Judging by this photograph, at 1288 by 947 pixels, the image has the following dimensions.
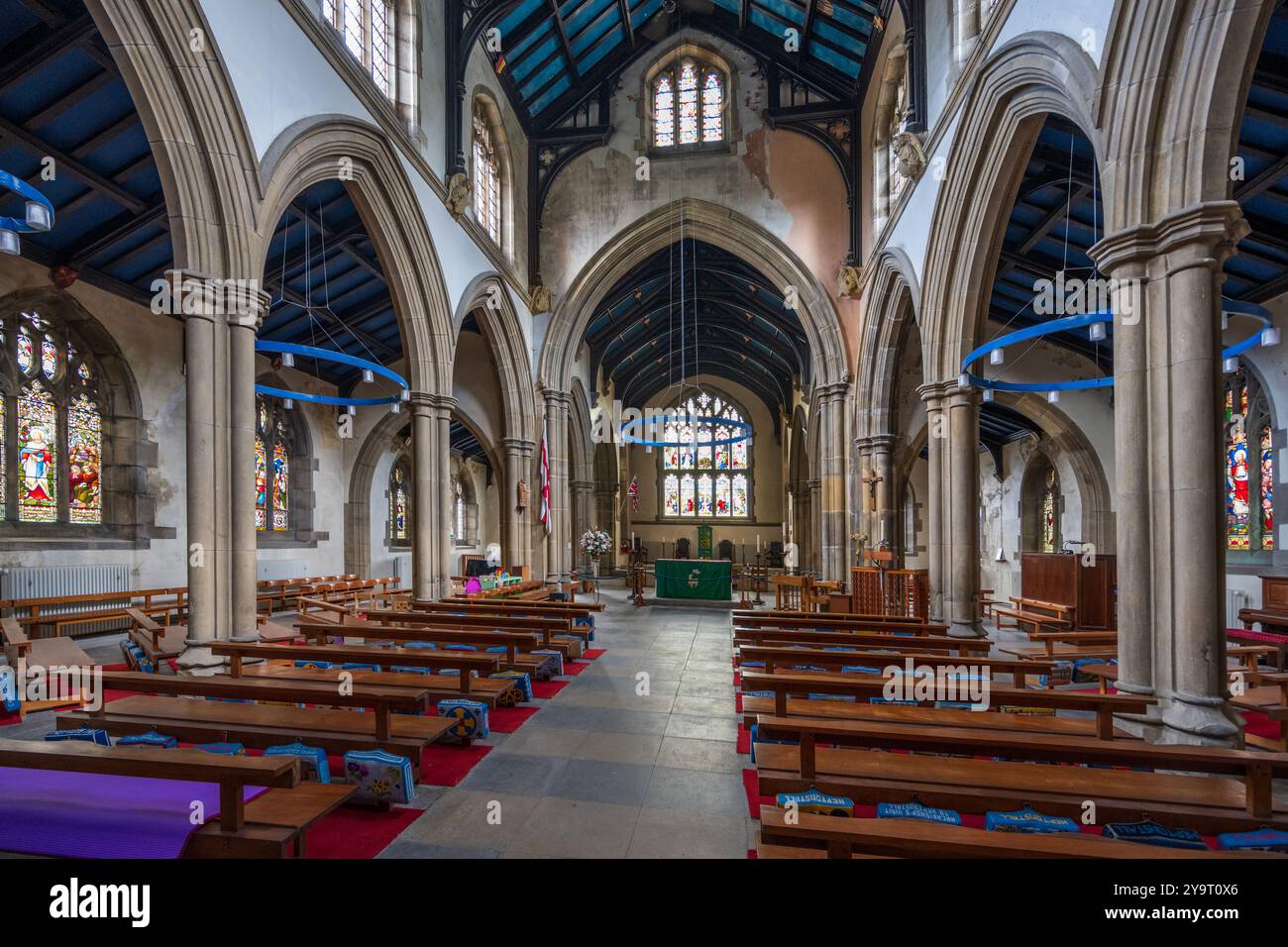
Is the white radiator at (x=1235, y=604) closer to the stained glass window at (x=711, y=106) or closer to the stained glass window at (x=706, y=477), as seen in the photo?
the stained glass window at (x=711, y=106)

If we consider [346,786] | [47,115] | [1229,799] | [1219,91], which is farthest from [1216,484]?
[47,115]

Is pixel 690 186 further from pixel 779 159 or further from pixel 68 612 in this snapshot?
pixel 68 612

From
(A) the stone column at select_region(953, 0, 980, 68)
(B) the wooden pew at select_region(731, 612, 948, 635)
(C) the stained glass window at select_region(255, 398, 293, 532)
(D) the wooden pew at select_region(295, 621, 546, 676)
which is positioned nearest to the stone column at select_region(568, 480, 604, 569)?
(C) the stained glass window at select_region(255, 398, 293, 532)

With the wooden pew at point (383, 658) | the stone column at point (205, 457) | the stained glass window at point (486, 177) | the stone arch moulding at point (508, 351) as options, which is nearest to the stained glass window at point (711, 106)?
the stained glass window at point (486, 177)

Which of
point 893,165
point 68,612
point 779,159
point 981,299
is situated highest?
point 779,159

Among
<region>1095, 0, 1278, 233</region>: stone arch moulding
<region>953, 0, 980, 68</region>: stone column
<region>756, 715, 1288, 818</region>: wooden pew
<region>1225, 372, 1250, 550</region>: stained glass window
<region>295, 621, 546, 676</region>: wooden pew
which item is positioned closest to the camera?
<region>756, 715, 1288, 818</region>: wooden pew

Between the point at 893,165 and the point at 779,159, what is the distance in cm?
279

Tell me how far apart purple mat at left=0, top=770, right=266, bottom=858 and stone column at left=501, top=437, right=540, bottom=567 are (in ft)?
35.4

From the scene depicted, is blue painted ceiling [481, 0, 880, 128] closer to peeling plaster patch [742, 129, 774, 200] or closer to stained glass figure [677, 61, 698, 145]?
stained glass figure [677, 61, 698, 145]

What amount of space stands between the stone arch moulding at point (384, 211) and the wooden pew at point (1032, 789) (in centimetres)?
606

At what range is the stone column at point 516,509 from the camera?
13406mm

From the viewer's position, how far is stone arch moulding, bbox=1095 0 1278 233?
3.90 metres

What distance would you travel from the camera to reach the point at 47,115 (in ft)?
21.2

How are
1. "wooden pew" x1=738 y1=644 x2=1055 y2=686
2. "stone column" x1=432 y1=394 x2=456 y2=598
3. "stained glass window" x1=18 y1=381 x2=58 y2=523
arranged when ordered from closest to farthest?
"wooden pew" x1=738 y1=644 x2=1055 y2=686 → "stained glass window" x1=18 y1=381 x2=58 y2=523 → "stone column" x1=432 y1=394 x2=456 y2=598
